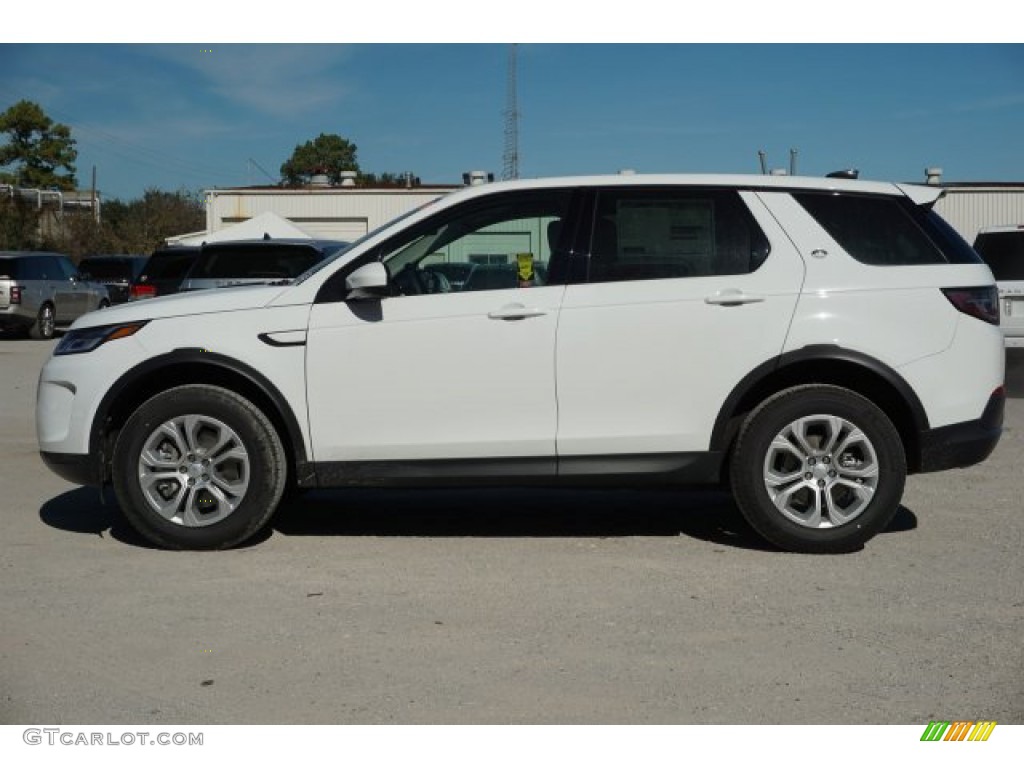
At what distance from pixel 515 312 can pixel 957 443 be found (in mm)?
2263

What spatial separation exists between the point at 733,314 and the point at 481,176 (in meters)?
1.81

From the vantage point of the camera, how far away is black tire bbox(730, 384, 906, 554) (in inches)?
235

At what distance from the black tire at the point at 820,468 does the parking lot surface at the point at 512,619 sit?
156 millimetres

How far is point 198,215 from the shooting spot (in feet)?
227

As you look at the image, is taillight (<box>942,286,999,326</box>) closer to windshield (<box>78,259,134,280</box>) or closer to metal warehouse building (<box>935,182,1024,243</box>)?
windshield (<box>78,259,134,280</box>)

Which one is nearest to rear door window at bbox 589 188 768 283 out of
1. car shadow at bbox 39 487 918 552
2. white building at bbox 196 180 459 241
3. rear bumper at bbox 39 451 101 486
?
→ car shadow at bbox 39 487 918 552

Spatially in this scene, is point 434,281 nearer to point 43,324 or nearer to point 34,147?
point 43,324

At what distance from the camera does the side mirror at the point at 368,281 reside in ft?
19.3

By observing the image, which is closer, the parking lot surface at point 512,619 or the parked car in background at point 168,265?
the parking lot surface at point 512,619

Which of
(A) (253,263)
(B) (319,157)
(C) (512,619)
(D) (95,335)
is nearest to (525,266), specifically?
Answer: (C) (512,619)

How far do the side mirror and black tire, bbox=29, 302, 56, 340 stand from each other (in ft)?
65.7

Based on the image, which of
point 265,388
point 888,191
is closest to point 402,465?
point 265,388

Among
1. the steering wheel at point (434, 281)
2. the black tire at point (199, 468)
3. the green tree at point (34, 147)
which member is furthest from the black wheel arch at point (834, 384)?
the green tree at point (34, 147)

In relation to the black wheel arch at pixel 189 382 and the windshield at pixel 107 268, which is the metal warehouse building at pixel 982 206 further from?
the black wheel arch at pixel 189 382
